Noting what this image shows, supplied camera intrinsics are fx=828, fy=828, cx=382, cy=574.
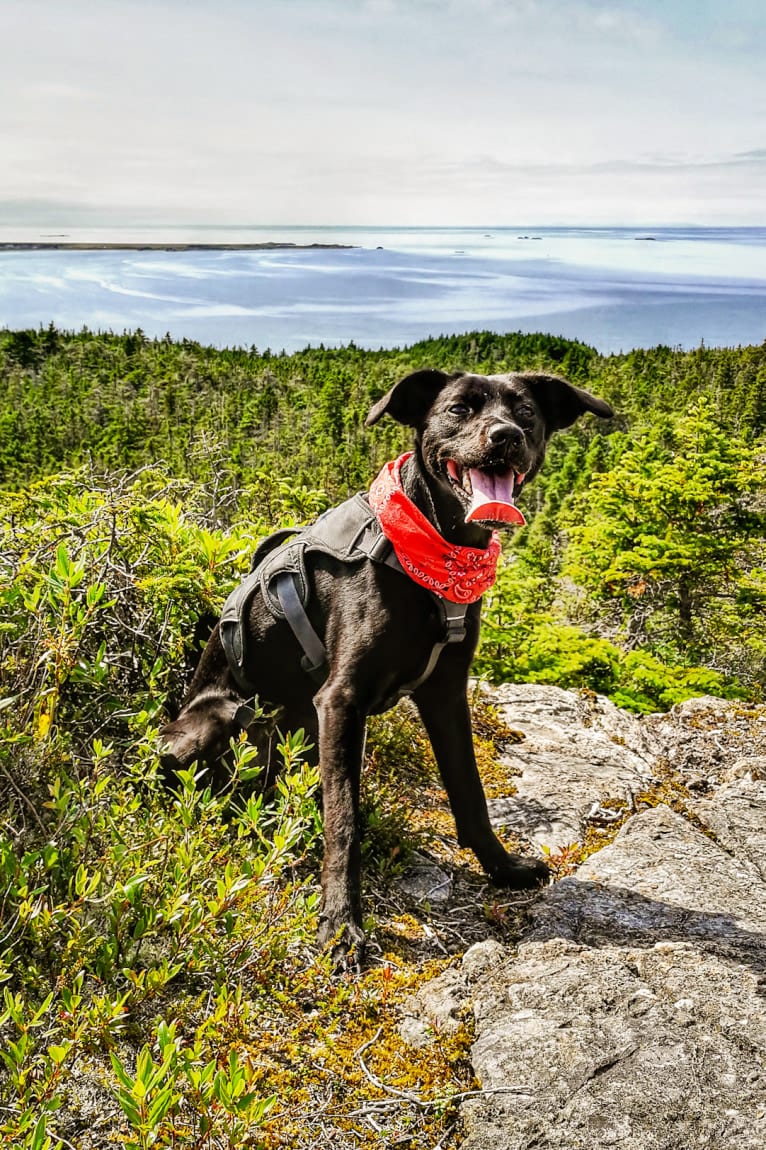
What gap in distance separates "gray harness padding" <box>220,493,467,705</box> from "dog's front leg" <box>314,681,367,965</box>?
0.90 ft

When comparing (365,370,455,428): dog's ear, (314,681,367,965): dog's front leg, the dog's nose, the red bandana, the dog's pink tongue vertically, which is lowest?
(314,681,367,965): dog's front leg

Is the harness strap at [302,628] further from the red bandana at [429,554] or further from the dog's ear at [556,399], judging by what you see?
the dog's ear at [556,399]

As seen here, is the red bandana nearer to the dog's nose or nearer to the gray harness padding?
the gray harness padding

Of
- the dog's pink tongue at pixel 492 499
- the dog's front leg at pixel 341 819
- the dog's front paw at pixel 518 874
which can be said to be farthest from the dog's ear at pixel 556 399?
the dog's front paw at pixel 518 874

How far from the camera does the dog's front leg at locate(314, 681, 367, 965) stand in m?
2.90

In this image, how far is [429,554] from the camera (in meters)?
3.08

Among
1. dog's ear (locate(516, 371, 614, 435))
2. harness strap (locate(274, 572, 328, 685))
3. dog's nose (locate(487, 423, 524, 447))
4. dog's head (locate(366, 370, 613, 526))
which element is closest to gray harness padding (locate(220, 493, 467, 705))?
harness strap (locate(274, 572, 328, 685))

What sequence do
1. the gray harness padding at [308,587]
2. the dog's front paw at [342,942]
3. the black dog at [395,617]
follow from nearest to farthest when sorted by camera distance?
1. the dog's front paw at [342,942]
2. the black dog at [395,617]
3. the gray harness padding at [308,587]

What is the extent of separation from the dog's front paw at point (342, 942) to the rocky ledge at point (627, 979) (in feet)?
0.86

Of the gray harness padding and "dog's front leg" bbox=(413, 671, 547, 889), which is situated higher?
the gray harness padding

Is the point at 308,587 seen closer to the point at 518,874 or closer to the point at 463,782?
the point at 463,782

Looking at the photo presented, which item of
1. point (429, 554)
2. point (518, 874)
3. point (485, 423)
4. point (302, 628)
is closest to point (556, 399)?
point (485, 423)

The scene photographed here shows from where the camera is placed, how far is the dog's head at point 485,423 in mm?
2973

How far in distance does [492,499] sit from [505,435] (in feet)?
0.77
